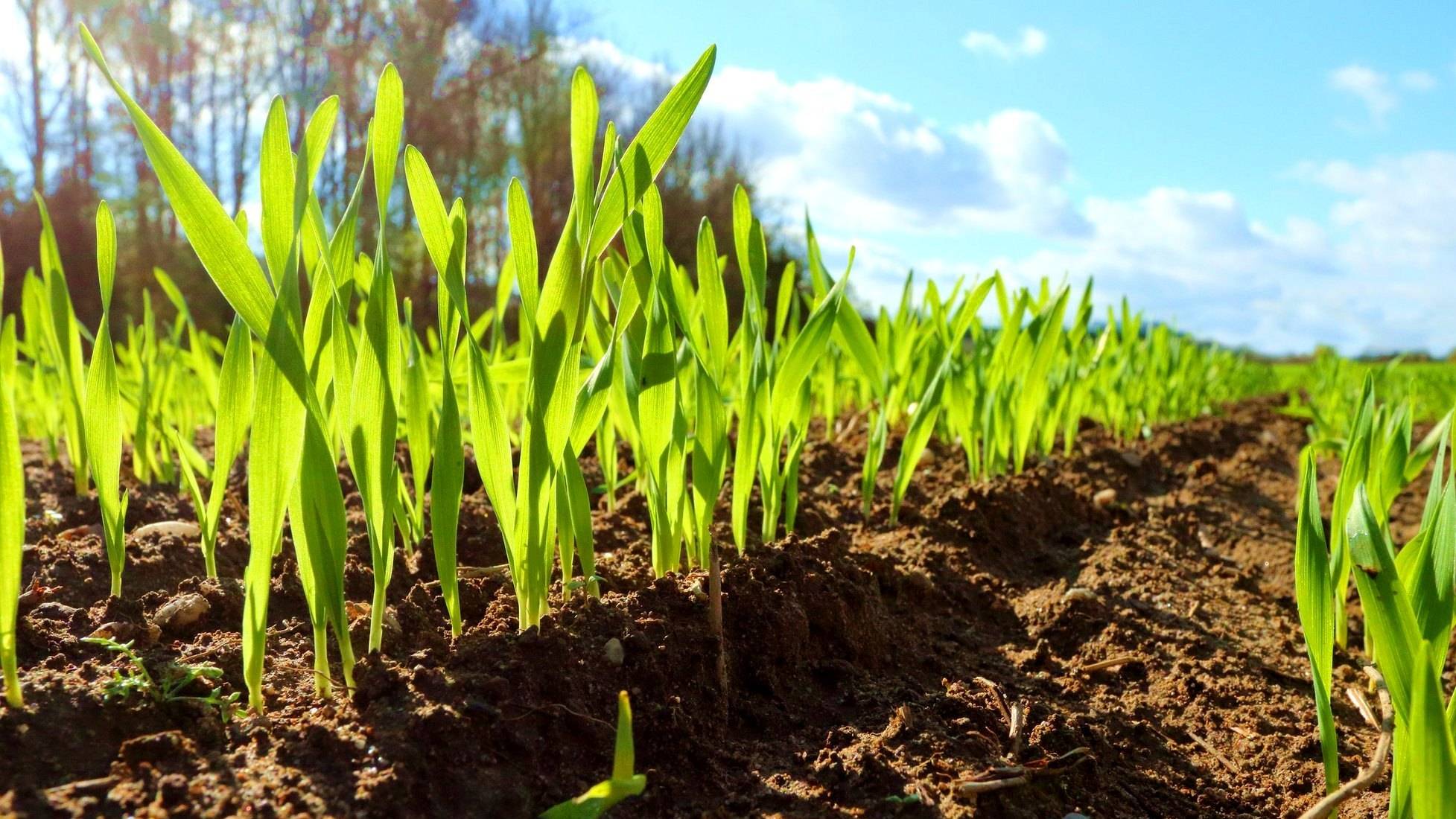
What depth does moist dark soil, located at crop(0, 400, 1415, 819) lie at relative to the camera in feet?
2.60

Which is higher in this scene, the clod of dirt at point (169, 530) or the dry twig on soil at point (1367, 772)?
the clod of dirt at point (169, 530)

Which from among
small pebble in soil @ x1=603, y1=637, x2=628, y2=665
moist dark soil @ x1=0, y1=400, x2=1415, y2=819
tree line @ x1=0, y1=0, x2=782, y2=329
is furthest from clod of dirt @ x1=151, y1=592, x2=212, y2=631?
tree line @ x1=0, y1=0, x2=782, y2=329

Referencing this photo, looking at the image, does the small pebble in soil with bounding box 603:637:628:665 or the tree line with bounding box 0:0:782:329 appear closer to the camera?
the small pebble in soil with bounding box 603:637:628:665

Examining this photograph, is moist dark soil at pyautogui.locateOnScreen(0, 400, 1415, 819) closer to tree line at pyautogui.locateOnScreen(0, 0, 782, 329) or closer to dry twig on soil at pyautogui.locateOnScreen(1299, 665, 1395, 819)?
dry twig on soil at pyautogui.locateOnScreen(1299, 665, 1395, 819)

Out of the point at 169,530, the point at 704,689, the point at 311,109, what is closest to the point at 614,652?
the point at 704,689

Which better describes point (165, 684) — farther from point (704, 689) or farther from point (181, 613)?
point (704, 689)

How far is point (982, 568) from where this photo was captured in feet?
5.70

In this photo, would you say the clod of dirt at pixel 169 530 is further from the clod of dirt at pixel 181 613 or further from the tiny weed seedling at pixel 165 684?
→ the tiny weed seedling at pixel 165 684

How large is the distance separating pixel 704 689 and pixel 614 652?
11 centimetres

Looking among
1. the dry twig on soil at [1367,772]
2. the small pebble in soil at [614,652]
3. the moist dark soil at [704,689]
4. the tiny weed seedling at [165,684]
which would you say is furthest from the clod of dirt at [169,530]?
the dry twig on soil at [1367,772]

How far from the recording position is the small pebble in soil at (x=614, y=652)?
0.96 m

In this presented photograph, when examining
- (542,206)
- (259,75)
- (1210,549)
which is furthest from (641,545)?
(259,75)

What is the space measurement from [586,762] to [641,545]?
584 mm

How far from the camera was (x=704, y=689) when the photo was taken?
1010 mm
